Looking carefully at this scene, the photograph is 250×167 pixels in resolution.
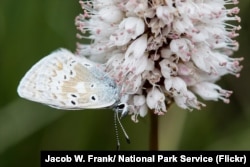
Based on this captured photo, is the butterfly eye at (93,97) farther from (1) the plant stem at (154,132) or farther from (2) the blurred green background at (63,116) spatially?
(2) the blurred green background at (63,116)

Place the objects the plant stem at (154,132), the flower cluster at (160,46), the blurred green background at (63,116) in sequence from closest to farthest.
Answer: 1. the flower cluster at (160,46)
2. the plant stem at (154,132)
3. the blurred green background at (63,116)

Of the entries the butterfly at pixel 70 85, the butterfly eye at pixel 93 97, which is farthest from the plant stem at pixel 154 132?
the butterfly eye at pixel 93 97

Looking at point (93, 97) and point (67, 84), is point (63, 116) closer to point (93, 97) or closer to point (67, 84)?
point (67, 84)

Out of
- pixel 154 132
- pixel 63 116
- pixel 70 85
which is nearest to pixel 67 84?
pixel 70 85

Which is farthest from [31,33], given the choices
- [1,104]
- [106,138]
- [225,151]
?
[225,151]

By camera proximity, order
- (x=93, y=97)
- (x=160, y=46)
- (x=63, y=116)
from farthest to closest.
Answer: (x=63, y=116) → (x=93, y=97) → (x=160, y=46)
